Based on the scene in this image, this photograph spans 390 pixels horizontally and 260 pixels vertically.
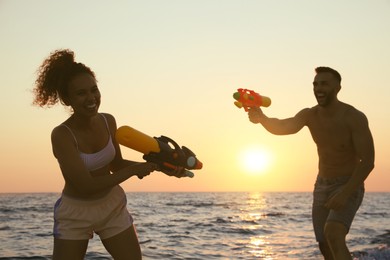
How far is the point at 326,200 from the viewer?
6.02 meters

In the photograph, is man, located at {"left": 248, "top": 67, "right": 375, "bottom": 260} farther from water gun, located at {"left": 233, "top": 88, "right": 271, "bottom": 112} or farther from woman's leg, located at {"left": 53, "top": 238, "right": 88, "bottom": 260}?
woman's leg, located at {"left": 53, "top": 238, "right": 88, "bottom": 260}

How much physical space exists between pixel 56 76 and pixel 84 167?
72 cm

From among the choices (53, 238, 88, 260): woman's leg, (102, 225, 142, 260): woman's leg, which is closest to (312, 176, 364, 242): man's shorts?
(102, 225, 142, 260): woman's leg

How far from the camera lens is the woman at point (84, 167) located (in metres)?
3.95

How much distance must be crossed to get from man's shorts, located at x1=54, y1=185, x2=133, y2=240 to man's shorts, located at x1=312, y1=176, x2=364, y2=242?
8.25ft

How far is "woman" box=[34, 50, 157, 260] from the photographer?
395 cm

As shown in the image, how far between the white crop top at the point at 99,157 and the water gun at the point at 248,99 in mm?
2279

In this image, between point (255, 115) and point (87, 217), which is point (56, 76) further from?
point (255, 115)

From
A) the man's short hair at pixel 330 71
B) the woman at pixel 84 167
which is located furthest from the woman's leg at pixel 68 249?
the man's short hair at pixel 330 71

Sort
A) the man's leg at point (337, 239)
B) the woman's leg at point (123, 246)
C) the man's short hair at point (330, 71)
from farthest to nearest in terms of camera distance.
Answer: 1. the man's short hair at point (330, 71)
2. the man's leg at point (337, 239)
3. the woman's leg at point (123, 246)

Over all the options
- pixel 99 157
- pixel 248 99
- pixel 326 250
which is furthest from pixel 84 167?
pixel 326 250

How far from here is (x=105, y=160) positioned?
13.7ft

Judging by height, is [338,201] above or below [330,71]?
below

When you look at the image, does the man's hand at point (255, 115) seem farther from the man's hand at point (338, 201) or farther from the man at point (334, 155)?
the man's hand at point (338, 201)
